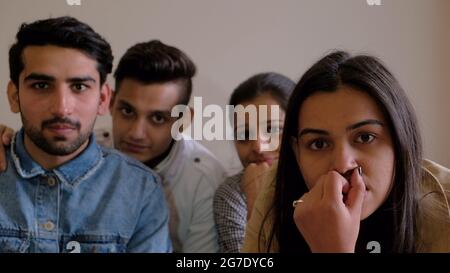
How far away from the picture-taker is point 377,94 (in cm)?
65

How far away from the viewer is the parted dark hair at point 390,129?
653mm

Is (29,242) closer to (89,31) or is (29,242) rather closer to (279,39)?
(89,31)

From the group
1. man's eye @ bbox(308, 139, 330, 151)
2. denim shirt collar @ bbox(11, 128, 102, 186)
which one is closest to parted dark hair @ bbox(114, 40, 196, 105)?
denim shirt collar @ bbox(11, 128, 102, 186)

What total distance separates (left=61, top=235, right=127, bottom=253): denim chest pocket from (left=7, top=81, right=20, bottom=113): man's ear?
203 millimetres

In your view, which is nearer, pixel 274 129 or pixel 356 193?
pixel 356 193

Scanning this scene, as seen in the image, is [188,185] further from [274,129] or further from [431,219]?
[431,219]

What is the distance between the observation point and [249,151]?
2.55 ft

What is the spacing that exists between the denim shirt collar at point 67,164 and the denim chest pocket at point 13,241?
0.08m

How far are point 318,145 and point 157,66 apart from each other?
0.26 meters

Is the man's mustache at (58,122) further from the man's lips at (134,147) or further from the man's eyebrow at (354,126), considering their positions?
the man's eyebrow at (354,126)

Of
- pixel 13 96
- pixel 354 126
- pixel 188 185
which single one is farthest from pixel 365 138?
pixel 13 96

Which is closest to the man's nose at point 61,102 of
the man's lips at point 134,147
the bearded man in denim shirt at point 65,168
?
the bearded man in denim shirt at point 65,168

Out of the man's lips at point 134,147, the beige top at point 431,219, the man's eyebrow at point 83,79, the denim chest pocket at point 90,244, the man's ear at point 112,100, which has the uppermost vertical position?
the man's eyebrow at point 83,79

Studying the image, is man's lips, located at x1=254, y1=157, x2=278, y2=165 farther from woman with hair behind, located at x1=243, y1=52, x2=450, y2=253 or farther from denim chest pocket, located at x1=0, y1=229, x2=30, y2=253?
denim chest pocket, located at x1=0, y1=229, x2=30, y2=253
